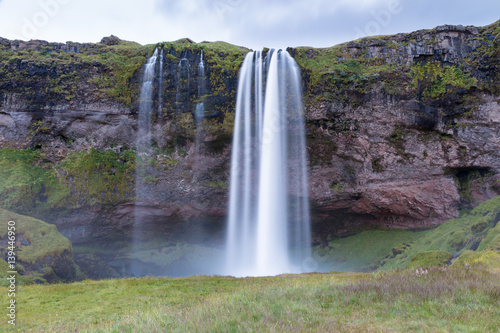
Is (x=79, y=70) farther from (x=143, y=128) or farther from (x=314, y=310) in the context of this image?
(x=314, y=310)

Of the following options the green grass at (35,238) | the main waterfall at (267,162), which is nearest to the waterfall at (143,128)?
the green grass at (35,238)

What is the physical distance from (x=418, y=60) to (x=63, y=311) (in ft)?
115

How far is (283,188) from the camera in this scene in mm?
32812

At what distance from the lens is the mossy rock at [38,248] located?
21.2 metres

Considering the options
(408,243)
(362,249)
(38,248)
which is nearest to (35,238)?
(38,248)

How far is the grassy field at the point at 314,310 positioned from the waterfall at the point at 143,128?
1995 centimetres

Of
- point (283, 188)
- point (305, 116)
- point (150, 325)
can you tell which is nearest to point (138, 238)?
point (283, 188)

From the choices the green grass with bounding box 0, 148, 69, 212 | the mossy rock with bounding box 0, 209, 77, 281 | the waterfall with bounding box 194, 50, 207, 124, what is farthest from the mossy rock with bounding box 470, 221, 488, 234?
the green grass with bounding box 0, 148, 69, 212

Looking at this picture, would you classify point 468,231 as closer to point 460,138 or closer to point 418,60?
point 460,138

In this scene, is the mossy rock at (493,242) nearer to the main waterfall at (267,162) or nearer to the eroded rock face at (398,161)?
the eroded rock face at (398,161)

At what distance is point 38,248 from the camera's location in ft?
73.2

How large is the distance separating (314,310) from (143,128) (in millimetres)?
29750

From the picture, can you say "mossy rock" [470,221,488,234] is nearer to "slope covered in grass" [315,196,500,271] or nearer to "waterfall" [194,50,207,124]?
"slope covered in grass" [315,196,500,271]

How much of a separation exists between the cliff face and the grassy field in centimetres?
2008
